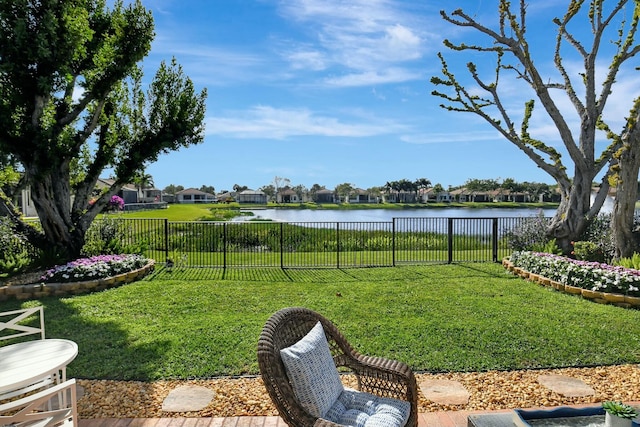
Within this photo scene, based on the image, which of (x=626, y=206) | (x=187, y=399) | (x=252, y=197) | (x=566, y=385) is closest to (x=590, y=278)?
(x=626, y=206)

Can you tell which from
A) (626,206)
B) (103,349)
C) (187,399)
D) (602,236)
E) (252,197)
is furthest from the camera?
(252,197)

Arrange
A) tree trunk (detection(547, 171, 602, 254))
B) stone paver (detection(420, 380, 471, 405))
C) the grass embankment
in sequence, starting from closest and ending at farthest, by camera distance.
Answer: stone paver (detection(420, 380, 471, 405))
tree trunk (detection(547, 171, 602, 254))
the grass embankment

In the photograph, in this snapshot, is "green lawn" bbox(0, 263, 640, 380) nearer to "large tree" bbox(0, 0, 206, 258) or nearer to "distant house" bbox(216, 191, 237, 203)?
"large tree" bbox(0, 0, 206, 258)

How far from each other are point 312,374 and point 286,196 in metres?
79.0

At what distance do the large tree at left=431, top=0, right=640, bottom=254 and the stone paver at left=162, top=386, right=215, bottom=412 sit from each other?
9089 millimetres

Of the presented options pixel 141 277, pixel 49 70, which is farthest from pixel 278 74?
pixel 141 277

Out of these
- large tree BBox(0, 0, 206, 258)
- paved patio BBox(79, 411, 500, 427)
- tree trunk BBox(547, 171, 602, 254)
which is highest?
large tree BBox(0, 0, 206, 258)

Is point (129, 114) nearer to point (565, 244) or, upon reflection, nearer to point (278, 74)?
point (278, 74)

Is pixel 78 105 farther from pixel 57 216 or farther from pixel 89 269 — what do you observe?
pixel 89 269

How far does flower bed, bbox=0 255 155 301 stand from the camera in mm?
6680

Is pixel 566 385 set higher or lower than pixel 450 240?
lower

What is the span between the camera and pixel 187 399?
317cm

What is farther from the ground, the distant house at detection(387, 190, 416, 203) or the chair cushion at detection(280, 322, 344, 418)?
the distant house at detection(387, 190, 416, 203)

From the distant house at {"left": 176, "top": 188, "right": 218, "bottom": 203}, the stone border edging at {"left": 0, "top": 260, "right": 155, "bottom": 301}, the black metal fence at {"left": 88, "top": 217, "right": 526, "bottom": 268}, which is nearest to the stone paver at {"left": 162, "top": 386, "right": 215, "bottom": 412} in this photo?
the stone border edging at {"left": 0, "top": 260, "right": 155, "bottom": 301}
